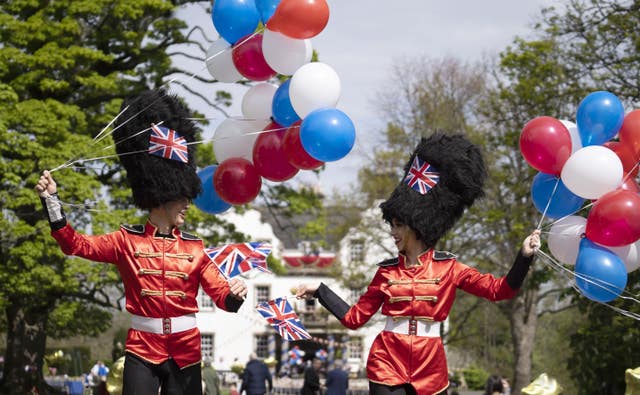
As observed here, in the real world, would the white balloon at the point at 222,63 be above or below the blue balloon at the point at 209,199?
above

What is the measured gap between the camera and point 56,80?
63.1 feet

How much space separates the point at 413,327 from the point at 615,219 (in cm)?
162

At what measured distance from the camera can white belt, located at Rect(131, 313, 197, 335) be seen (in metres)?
6.46

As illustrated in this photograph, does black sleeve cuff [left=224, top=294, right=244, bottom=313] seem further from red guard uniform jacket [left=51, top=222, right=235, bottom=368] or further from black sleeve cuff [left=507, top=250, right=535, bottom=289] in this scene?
black sleeve cuff [left=507, top=250, right=535, bottom=289]

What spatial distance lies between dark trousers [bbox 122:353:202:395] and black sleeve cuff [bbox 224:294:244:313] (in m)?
0.46

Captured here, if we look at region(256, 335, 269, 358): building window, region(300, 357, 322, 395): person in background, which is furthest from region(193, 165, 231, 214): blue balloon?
region(256, 335, 269, 358): building window

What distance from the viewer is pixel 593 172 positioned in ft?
22.6

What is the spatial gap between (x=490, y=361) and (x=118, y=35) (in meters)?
26.9

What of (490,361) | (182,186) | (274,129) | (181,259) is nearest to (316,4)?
(274,129)

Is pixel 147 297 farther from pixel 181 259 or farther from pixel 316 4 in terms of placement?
pixel 316 4

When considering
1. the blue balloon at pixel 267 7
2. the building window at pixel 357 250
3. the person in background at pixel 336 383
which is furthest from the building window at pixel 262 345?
the blue balloon at pixel 267 7

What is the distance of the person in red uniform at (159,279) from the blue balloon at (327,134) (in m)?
1.13

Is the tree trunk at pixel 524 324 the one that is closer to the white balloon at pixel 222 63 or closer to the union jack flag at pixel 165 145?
the white balloon at pixel 222 63

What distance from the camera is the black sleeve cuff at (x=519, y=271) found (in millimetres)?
6367
